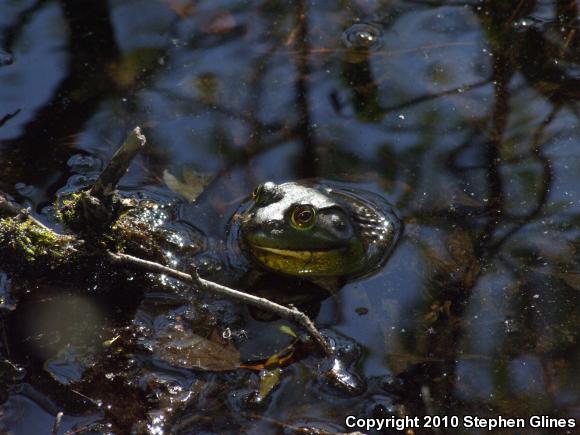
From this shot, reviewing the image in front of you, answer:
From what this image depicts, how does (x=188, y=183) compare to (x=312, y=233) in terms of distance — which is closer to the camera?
(x=312, y=233)

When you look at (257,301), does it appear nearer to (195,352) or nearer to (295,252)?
(195,352)

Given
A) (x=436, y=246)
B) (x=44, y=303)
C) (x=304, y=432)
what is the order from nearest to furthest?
(x=304, y=432) → (x=44, y=303) → (x=436, y=246)

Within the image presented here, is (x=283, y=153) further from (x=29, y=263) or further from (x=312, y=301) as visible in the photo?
(x=29, y=263)

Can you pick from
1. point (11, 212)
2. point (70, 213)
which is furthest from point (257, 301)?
point (11, 212)

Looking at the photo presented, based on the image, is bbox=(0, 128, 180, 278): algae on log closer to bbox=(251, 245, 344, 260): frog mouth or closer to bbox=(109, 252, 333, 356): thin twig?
bbox=(109, 252, 333, 356): thin twig

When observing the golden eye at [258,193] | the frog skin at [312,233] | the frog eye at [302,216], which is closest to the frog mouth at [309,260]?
the frog skin at [312,233]

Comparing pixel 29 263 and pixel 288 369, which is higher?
pixel 29 263

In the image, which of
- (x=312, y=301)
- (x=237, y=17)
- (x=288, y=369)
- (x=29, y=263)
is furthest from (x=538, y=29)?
(x=29, y=263)
